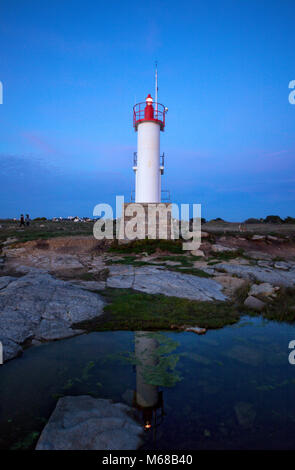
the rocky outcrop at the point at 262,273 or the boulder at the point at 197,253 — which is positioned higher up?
the boulder at the point at 197,253

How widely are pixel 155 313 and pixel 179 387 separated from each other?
3.85 meters

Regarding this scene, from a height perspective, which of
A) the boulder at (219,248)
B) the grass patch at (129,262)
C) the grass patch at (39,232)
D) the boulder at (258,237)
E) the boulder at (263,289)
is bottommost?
the boulder at (263,289)

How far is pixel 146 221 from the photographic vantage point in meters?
22.0

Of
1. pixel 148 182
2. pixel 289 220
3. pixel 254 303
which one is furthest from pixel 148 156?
pixel 289 220

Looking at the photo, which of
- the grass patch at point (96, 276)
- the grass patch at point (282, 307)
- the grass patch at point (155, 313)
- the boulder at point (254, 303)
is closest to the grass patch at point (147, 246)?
the grass patch at point (96, 276)

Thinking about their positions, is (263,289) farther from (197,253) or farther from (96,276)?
(96,276)

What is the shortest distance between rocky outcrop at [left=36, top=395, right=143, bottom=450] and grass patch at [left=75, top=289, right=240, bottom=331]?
3.48 metres

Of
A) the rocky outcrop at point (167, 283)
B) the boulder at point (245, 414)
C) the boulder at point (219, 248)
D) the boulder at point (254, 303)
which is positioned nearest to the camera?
the boulder at point (245, 414)

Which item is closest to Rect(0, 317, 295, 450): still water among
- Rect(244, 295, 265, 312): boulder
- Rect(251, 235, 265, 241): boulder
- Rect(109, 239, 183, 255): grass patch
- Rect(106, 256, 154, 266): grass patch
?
Rect(244, 295, 265, 312): boulder

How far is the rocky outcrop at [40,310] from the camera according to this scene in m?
7.63

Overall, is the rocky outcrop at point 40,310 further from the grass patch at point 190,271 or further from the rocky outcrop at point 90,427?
the grass patch at point 190,271

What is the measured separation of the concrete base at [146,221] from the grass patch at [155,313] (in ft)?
33.7
